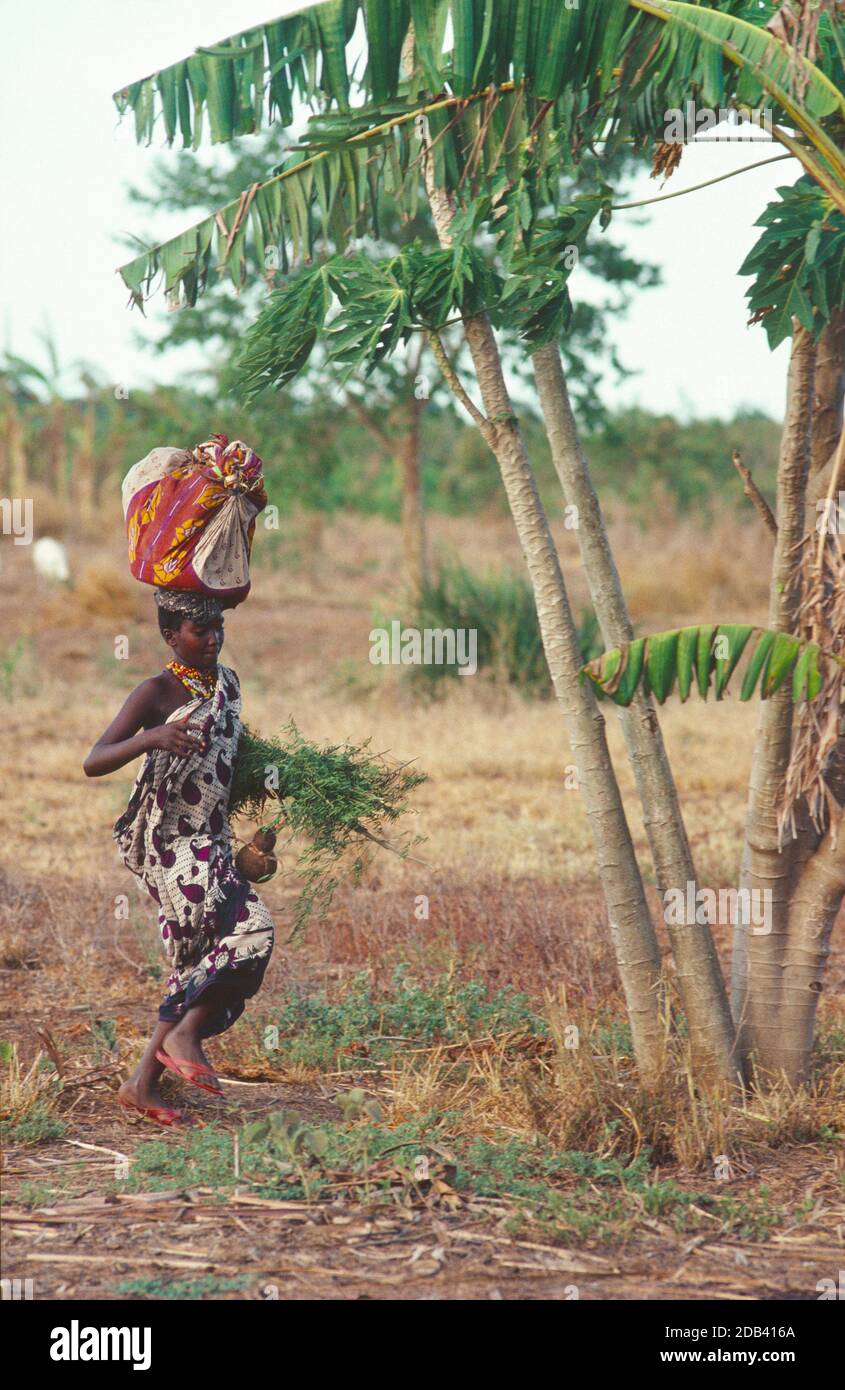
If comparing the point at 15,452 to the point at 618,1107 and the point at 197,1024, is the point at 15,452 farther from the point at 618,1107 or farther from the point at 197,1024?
the point at 618,1107

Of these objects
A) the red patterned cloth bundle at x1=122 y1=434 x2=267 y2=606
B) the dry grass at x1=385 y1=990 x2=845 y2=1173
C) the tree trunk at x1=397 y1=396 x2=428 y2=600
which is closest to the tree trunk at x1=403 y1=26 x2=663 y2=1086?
the dry grass at x1=385 y1=990 x2=845 y2=1173

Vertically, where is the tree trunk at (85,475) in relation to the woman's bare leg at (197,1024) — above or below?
above

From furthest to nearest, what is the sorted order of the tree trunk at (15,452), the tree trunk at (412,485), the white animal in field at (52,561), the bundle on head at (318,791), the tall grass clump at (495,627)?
1. the tree trunk at (15,452)
2. the white animal in field at (52,561)
3. the tree trunk at (412,485)
4. the tall grass clump at (495,627)
5. the bundle on head at (318,791)

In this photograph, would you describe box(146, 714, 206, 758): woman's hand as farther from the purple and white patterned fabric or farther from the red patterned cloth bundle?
the red patterned cloth bundle

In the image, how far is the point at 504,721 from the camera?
447 inches

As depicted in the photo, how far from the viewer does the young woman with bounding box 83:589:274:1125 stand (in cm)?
439

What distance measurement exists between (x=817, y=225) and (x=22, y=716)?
9.03m

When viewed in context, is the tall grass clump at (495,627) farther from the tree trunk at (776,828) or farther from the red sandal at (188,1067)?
the red sandal at (188,1067)

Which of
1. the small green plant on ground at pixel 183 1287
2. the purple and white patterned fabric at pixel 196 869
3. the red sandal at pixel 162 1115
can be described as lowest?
the small green plant on ground at pixel 183 1287

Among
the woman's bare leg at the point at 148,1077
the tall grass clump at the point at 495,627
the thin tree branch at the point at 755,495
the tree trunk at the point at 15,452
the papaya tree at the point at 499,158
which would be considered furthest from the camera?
the tree trunk at the point at 15,452

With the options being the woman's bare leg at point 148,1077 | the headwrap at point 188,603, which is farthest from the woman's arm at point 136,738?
the woman's bare leg at point 148,1077

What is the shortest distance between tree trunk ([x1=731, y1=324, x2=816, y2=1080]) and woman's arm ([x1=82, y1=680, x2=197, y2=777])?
179cm

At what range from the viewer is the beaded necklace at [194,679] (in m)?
4.46

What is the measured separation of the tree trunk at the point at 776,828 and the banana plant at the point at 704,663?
2.00ft
